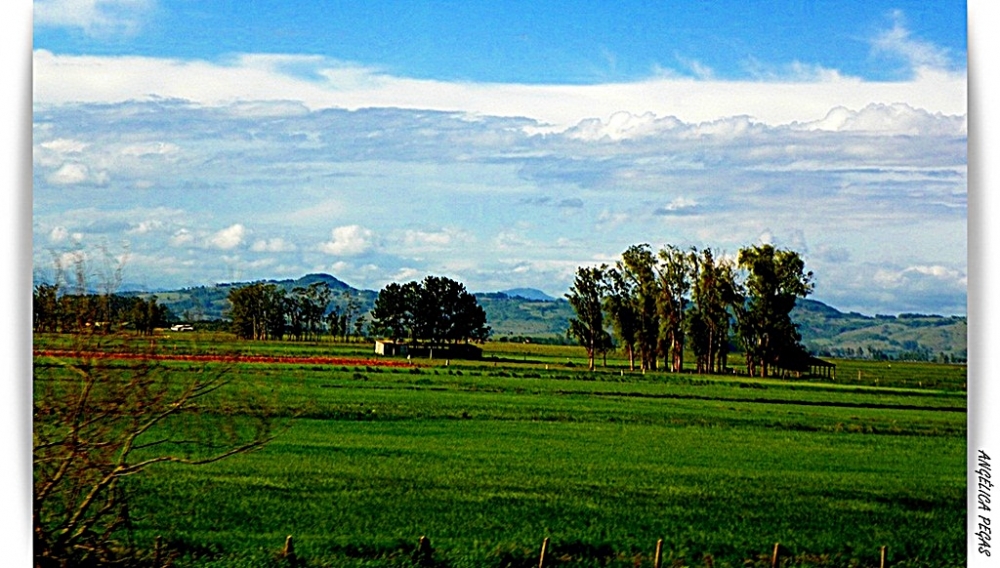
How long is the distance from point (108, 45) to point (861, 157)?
14.9 ft

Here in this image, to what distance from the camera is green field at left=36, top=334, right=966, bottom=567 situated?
582 cm

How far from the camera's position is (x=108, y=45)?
20.2 feet

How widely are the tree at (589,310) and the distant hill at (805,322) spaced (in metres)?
0.08

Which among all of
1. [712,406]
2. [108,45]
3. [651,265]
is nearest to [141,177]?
[108,45]

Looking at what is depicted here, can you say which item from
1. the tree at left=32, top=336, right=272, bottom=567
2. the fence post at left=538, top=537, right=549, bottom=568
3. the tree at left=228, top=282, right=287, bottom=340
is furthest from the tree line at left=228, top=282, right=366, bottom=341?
the fence post at left=538, top=537, right=549, bottom=568

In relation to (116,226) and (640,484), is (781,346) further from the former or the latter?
(116,226)

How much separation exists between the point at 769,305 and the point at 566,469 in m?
1.83

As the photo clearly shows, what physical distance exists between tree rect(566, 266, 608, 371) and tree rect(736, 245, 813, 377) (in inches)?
37.0

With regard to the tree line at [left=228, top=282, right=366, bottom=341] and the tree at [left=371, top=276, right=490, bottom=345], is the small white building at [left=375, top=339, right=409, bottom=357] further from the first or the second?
the tree line at [left=228, top=282, right=366, bottom=341]

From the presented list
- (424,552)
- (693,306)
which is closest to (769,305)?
(693,306)

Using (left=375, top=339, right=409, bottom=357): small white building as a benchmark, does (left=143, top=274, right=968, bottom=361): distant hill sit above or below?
above

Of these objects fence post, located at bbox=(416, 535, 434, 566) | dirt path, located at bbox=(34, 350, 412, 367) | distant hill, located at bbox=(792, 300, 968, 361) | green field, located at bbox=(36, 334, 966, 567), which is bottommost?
fence post, located at bbox=(416, 535, 434, 566)

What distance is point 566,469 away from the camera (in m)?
6.63

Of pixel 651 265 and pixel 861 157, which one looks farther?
pixel 651 265
